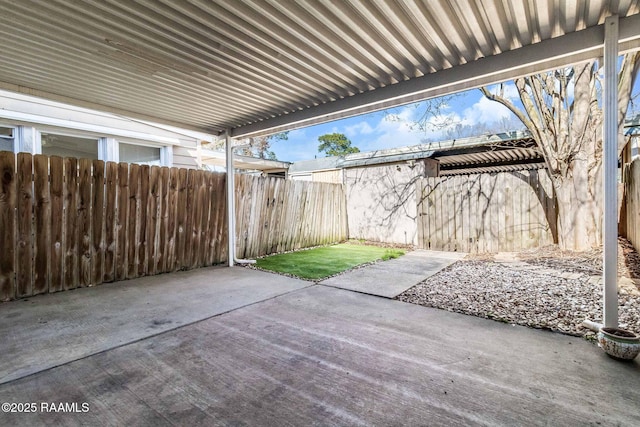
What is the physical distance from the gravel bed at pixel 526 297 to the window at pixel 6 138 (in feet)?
23.6

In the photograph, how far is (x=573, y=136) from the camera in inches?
198

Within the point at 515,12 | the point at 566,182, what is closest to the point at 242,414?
the point at 515,12

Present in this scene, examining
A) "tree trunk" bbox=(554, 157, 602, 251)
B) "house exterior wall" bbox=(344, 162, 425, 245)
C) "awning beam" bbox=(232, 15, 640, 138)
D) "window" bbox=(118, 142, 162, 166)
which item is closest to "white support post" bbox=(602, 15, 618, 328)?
"awning beam" bbox=(232, 15, 640, 138)

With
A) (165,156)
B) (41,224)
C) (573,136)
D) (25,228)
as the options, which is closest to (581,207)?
(573,136)

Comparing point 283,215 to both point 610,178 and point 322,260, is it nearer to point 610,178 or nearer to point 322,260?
point 322,260

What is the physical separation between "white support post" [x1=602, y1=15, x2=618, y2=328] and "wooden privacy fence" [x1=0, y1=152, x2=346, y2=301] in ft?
17.5

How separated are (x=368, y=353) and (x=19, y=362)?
253cm

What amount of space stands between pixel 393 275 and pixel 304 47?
3.51 meters

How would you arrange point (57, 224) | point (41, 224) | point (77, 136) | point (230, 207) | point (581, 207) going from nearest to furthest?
1. point (41, 224)
2. point (57, 224)
3. point (581, 207)
4. point (230, 207)
5. point (77, 136)

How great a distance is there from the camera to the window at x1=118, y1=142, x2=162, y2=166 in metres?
6.64

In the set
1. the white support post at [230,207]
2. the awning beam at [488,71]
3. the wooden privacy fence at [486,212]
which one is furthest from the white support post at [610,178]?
the white support post at [230,207]

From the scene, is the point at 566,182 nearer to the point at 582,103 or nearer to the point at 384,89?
the point at 582,103

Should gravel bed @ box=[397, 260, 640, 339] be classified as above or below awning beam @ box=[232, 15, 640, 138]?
below

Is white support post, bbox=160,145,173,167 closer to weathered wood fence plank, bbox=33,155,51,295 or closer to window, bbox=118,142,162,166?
window, bbox=118,142,162,166
